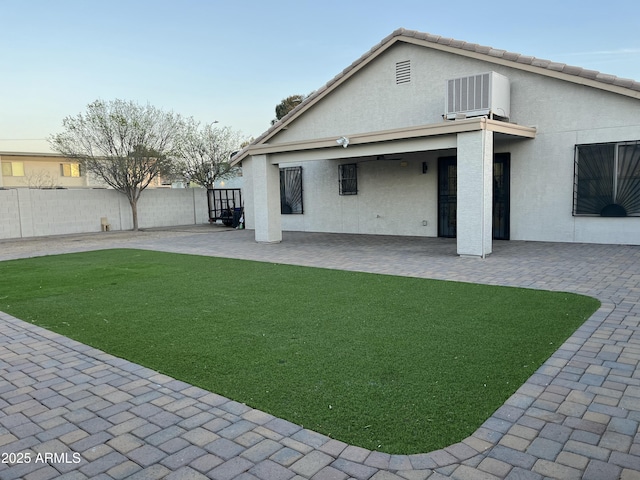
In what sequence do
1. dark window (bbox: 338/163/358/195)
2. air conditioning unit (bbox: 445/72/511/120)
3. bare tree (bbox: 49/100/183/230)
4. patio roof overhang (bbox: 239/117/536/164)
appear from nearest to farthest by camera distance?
patio roof overhang (bbox: 239/117/536/164)
air conditioning unit (bbox: 445/72/511/120)
dark window (bbox: 338/163/358/195)
bare tree (bbox: 49/100/183/230)

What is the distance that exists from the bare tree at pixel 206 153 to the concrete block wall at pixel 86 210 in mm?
1302

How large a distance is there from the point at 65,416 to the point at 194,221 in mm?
21082

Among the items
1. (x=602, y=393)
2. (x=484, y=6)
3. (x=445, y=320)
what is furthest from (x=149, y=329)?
(x=484, y=6)

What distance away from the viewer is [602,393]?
345 cm

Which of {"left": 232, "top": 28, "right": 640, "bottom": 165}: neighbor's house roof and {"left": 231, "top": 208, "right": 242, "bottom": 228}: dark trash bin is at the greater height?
{"left": 232, "top": 28, "right": 640, "bottom": 165}: neighbor's house roof

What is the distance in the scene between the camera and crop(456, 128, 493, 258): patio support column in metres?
9.42

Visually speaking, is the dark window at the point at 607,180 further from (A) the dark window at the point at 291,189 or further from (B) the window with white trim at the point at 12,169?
(B) the window with white trim at the point at 12,169

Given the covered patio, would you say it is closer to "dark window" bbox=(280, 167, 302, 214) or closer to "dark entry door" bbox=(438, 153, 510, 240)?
"dark entry door" bbox=(438, 153, 510, 240)

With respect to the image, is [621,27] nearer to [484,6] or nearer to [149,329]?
[484,6]

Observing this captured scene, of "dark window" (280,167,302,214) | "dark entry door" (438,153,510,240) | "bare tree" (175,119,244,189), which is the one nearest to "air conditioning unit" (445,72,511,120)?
"dark entry door" (438,153,510,240)

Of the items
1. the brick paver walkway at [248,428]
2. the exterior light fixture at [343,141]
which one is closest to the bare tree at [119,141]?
the exterior light fixture at [343,141]

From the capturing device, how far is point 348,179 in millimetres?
16172

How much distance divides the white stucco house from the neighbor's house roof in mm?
30

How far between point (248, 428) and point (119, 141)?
60.1ft
